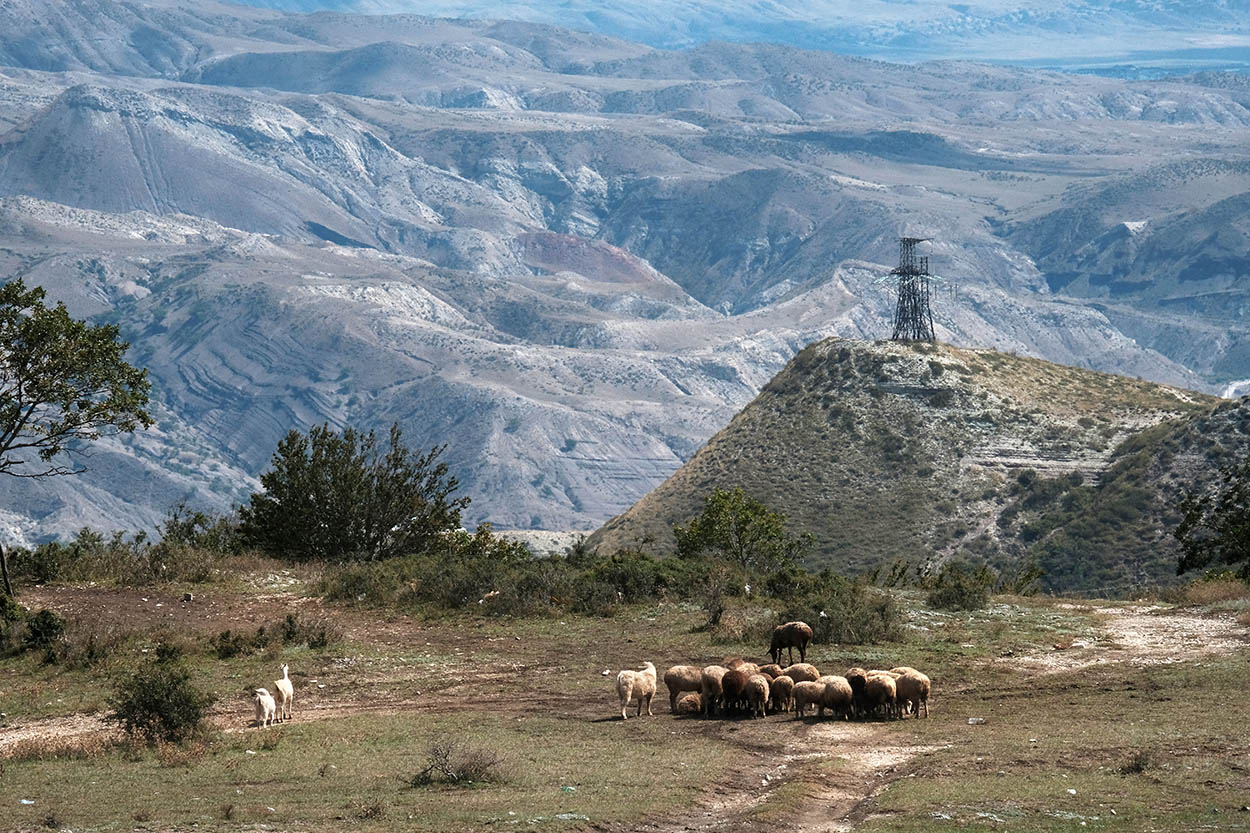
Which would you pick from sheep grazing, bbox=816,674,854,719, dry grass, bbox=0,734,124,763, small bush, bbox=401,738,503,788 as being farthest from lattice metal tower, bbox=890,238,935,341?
small bush, bbox=401,738,503,788

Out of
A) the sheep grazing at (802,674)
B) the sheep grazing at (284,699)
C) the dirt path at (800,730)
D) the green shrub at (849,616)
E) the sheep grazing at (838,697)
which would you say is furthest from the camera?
the green shrub at (849,616)

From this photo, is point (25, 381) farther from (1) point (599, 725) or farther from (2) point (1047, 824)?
(2) point (1047, 824)

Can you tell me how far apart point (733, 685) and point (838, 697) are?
165cm

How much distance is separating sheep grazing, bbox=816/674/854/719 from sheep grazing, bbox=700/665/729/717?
160cm

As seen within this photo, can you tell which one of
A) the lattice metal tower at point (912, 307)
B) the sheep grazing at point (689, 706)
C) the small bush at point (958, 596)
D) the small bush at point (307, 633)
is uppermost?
the lattice metal tower at point (912, 307)

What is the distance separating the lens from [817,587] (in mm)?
38406

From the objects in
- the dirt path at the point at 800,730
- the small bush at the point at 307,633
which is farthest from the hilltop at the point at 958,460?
the small bush at the point at 307,633

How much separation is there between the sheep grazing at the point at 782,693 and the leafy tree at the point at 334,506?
59.2ft

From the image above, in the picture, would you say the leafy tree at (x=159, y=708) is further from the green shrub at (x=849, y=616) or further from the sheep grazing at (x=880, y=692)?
the green shrub at (x=849, y=616)

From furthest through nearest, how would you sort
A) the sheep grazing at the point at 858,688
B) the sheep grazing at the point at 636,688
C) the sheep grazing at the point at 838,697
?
1. the sheep grazing at the point at 636,688
2. the sheep grazing at the point at 858,688
3. the sheep grazing at the point at 838,697

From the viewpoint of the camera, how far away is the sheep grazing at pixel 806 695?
87.5 ft

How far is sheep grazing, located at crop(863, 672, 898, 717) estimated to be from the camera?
2630 cm

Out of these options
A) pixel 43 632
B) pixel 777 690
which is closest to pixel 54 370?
pixel 43 632

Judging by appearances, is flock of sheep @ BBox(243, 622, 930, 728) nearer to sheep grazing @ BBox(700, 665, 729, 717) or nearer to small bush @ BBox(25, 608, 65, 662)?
sheep grazing @ BBox(700, 665, 729, 717)
